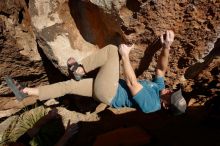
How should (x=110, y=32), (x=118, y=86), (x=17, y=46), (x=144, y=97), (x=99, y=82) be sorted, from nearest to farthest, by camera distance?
(x=144, y=97) < (x=99, y=82) < (x=118, y=86) < (x=110, y=32) < (x=17, y=46)

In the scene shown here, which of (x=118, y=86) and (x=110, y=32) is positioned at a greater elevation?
(x=110, y=32)

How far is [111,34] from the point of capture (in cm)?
514

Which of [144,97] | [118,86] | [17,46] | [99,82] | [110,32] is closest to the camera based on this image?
[144,97]

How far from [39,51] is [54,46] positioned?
537 mm

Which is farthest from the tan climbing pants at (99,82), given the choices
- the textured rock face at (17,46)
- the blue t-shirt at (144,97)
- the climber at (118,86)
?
the textured rock face at (17,46)

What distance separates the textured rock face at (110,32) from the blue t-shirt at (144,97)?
436 millimetres

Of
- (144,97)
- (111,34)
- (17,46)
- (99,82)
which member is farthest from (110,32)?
(17,46)

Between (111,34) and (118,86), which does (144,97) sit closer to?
(118,86)

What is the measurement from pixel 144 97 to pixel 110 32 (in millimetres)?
1146

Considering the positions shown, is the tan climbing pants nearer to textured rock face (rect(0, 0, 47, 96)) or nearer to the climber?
the climber

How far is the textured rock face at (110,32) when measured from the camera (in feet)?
14.6

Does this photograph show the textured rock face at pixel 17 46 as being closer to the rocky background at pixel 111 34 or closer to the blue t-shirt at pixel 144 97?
the rocky background at pixel 111 34

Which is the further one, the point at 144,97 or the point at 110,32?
the point at 110,32

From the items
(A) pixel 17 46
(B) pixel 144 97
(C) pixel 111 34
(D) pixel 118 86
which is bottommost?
(B) pixel 144 97
